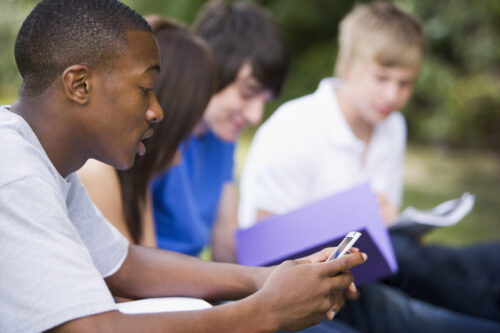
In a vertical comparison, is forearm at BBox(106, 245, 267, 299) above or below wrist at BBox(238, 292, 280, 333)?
below

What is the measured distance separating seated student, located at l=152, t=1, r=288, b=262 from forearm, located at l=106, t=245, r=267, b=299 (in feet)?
2.16

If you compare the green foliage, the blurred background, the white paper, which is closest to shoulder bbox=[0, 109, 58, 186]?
the white paper

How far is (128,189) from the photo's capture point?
1630mm

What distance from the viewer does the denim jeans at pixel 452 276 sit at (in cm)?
215

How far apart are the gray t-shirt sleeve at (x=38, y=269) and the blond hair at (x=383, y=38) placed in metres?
1.97

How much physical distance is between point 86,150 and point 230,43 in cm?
129

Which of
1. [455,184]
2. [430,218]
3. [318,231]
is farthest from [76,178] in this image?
[455,184]

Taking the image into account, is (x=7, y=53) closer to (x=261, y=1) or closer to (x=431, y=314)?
(x=261, y=1)

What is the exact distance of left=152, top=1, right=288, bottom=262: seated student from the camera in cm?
209

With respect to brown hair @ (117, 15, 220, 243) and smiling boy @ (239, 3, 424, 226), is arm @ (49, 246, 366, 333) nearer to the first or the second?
brown hair @ (117, 15, 220, 243)

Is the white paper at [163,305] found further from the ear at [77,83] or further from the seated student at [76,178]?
the ear at [77,83]

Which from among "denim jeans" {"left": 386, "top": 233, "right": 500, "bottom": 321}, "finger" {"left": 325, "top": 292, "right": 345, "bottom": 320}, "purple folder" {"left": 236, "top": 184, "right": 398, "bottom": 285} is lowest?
"denim jeans" {"left": 386, "top": 233, "right": 500, "bottom": 321}

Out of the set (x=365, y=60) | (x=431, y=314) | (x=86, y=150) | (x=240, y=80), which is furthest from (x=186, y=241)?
(x=365, y=60)

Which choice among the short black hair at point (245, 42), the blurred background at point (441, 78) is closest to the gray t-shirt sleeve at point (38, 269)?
the short black hair at point (245, 42)
